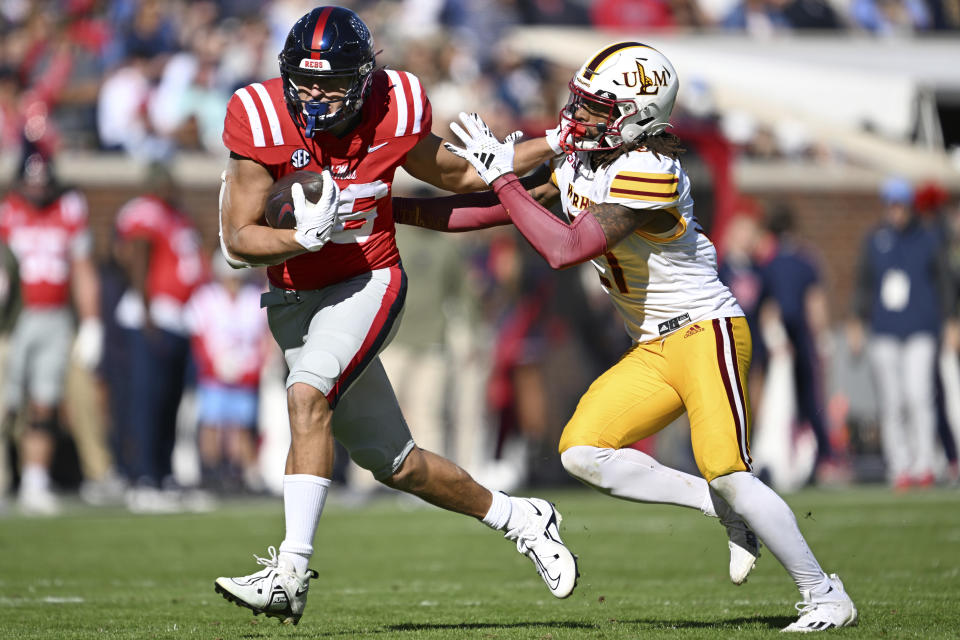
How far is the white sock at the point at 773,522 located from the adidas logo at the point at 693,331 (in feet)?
1.69

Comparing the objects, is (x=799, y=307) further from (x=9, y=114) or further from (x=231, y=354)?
(x=9, y=114)

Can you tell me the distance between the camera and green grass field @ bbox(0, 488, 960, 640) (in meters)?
4.93

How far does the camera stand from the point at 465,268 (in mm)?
10977

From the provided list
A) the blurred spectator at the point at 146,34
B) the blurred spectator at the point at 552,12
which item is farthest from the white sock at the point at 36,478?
the blurred spectator at the point at 552,12

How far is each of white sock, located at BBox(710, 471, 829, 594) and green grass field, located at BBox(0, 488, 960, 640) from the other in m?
0.21

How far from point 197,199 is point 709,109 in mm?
4271

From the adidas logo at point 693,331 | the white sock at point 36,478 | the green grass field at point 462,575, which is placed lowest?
the white sock at point 36,478

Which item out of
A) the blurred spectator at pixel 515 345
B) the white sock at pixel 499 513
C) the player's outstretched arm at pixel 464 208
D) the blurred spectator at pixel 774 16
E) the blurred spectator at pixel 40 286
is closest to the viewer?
the white sock at pixel 499 513

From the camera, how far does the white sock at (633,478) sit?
503cm

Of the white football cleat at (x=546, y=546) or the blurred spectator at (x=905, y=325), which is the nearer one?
the white football cleat at (x=546, y=546)

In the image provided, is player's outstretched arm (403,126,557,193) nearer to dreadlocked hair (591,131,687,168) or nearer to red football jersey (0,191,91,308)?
dreadlocked hair (591,131,687,168)

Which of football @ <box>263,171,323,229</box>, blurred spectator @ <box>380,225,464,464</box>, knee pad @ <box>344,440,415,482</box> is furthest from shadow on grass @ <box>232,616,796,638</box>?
blurred spectator @ <box>380,225,464,464</box>

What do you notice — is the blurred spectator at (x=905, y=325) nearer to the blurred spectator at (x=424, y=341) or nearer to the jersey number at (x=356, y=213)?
the blurred spectator at (x=424, y=341)

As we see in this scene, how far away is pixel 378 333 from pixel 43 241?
5714 millimetres
